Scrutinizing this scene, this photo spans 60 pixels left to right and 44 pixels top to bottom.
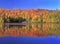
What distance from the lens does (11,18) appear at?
50.7 meters

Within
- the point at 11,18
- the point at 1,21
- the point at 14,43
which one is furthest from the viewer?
the point at 11,18

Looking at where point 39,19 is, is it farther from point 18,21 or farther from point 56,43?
point 56,43

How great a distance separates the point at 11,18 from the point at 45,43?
3883 cm

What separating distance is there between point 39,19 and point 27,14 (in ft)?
12.8

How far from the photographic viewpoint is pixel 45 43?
12406 mm

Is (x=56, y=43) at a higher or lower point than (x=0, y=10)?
lower

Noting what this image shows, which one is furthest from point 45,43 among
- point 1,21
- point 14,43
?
point 1,21

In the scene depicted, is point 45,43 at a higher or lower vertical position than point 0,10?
lower

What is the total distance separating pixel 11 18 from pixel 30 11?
6089 millimetres

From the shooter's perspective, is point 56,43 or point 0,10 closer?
point 56,43

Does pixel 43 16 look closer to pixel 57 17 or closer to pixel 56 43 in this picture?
pixel 57 17

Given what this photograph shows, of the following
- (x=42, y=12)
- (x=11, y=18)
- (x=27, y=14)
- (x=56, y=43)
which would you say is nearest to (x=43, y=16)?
(x=42, y=12)

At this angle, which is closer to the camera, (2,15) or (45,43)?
(45,43)

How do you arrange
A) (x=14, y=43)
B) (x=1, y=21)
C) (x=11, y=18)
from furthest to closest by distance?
(x=11, y=18), (x=1, y=21), (x=14, y=43)
